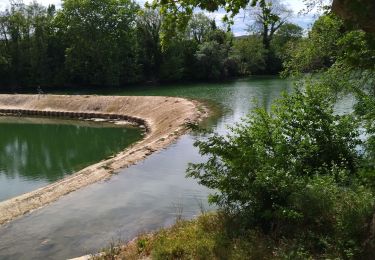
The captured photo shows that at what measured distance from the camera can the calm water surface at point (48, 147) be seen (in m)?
24.0

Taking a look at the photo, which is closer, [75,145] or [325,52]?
[325,52]

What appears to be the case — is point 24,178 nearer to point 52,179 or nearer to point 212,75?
point 52,179

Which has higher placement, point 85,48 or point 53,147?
point 85,48

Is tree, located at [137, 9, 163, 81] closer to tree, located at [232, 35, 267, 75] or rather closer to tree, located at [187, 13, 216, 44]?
tree, located at [187, 13, 216, 44]

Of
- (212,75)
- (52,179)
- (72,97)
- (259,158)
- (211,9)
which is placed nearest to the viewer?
(211,9)

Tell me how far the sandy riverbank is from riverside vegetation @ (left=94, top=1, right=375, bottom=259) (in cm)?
917

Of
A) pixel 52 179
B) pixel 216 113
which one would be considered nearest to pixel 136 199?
pixel 52 179

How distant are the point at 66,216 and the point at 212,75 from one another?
61395 millimetres

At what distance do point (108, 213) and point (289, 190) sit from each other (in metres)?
9.15

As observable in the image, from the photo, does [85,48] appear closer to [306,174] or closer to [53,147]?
[53,147]

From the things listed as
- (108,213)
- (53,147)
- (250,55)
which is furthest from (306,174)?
(250,55)

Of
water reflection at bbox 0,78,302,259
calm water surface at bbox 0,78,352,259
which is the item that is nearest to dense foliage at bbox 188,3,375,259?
calm water surface at bbox 0,78,352,259

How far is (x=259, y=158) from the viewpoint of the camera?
357 inches

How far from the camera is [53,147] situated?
33094mm
